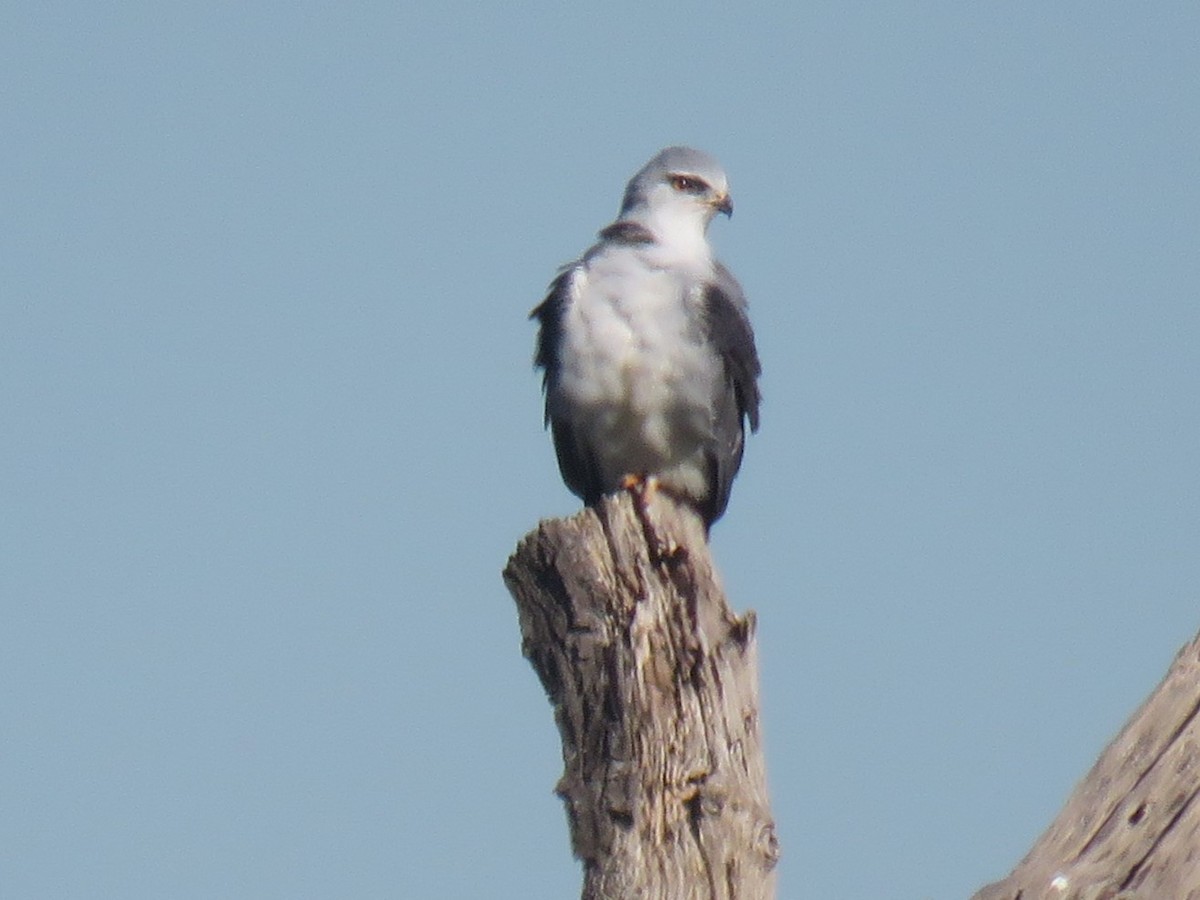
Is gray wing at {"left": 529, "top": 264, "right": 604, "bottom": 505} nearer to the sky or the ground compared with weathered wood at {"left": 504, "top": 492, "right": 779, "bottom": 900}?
nearer to the sky

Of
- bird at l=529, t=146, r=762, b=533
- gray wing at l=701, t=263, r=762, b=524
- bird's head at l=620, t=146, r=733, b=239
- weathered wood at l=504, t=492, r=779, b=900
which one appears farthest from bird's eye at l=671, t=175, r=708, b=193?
weathered wood at l=504, t=492, r=779, b=900

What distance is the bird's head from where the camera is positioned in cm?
988

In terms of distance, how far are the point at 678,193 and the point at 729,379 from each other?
141 cm

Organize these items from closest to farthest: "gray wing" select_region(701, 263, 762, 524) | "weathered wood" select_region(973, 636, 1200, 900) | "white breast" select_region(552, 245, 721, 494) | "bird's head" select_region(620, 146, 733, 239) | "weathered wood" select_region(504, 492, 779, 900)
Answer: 1. "weathered wood" select_region(973, 636, 1200, 900)
2. "weathered wood" select_region(504, 492, 779, 900)
3. "white breast" select_region(552, 245, 721, 494)
4. "gray wing" select_region(701, 263, 762, 524)
5. "bird's head" select_region(620, 146, 733, 239)

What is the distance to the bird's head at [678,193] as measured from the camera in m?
9.88

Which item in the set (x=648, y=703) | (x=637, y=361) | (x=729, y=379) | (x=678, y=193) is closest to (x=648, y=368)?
(x=637, y=361)

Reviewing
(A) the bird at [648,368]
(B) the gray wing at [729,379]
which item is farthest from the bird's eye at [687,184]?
(B) the gray wing at [729,379]

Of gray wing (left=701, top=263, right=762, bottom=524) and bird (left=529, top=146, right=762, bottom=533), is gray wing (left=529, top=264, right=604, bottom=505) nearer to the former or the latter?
bird (left=529, top=146, right=762, bottom=533)

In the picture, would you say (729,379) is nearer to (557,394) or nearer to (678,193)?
(557,394)

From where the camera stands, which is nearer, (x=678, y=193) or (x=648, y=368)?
(x=648, y=368)

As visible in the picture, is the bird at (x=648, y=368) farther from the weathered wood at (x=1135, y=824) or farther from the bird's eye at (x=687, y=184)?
the weathered wood at (x=1135, y=824)

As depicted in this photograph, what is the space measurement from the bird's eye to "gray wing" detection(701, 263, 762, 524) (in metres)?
0.78

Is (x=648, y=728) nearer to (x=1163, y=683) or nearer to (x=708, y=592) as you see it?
(x=708, y=592)

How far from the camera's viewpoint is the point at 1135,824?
16.6 ft
